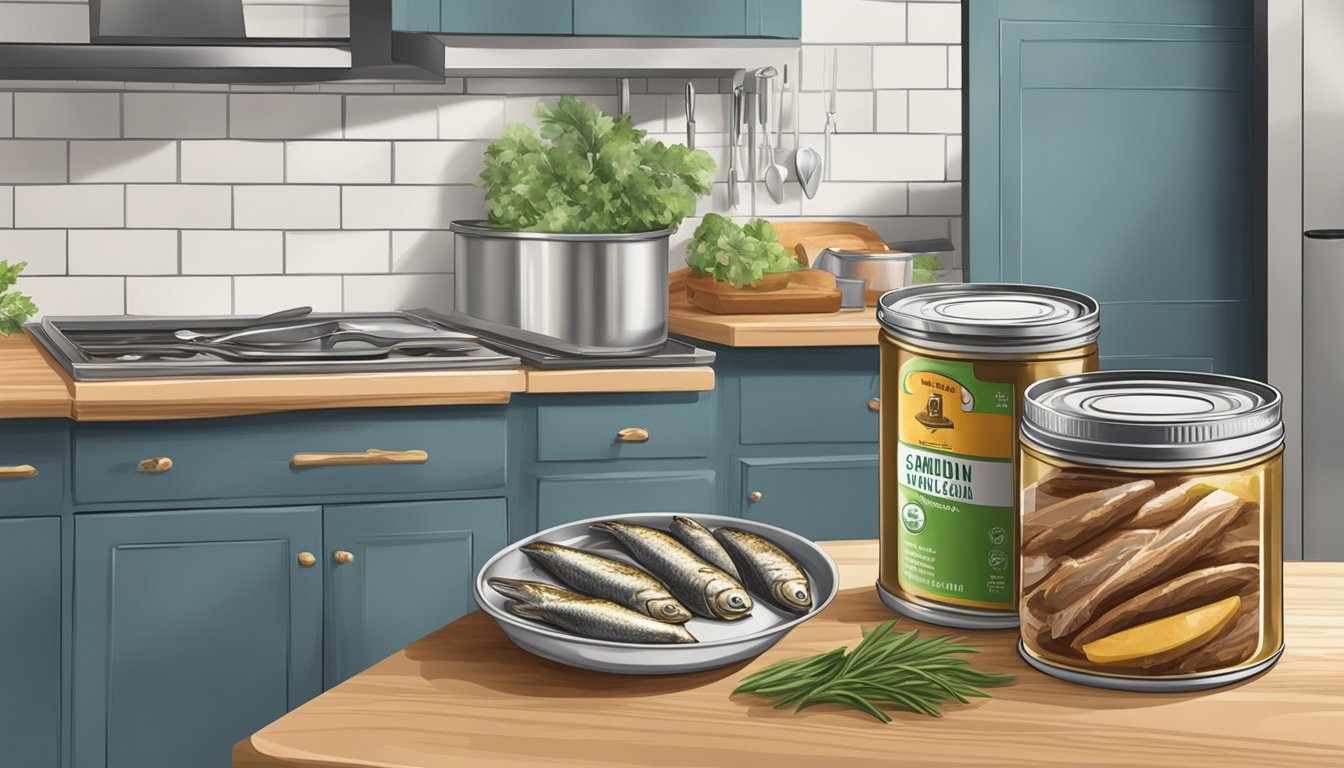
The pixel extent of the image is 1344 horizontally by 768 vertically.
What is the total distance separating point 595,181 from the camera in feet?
9.40

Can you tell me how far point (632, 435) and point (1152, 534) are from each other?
183cm

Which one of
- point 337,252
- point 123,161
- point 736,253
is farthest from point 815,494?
point 123,161

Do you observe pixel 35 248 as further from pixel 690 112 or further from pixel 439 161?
pixel 690 112

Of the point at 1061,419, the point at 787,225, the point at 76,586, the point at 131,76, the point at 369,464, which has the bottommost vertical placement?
the point at 76,586

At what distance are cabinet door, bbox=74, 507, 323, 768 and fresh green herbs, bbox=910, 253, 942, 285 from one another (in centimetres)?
A: 165

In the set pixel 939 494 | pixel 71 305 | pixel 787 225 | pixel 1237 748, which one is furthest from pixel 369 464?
pixel 1237 748

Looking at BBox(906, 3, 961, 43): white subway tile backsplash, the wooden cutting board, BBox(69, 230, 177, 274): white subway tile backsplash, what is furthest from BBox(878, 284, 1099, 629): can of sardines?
BBox(906, 3, 961, 43): white subway tile backsplash

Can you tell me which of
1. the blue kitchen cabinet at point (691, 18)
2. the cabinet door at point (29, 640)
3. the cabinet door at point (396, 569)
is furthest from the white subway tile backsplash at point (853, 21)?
the cabinet door at point (29, 640)

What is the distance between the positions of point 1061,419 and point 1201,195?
2919 millimetres

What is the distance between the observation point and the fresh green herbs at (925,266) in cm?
337

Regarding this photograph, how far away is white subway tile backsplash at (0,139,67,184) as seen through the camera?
3139 millimetres

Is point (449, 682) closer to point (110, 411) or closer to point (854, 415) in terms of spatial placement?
point (110, 411)

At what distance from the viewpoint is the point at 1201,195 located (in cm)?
344

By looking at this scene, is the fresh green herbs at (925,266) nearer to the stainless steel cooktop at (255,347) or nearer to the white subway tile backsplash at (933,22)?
the white subway tile backsplash at (933,22)
